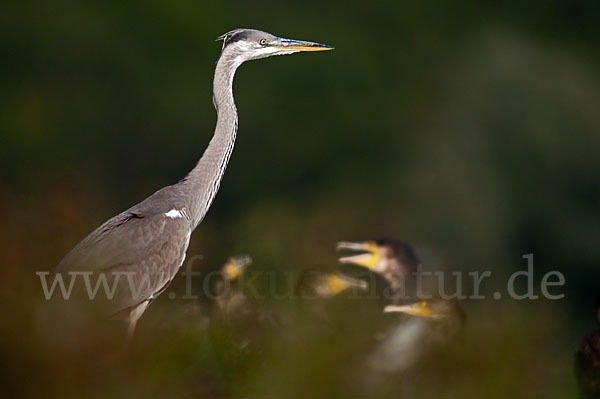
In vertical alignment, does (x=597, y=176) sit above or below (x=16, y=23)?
below

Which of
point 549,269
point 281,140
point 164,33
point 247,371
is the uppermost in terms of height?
point 164,33

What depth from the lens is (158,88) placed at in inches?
282

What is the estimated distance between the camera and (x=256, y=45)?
10.8ft

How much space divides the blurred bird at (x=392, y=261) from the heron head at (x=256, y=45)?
71 cm

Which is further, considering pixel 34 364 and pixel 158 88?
pixel 158 88

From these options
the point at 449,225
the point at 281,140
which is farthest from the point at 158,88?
the point at 449,225

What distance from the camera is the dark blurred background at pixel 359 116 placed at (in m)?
6.07

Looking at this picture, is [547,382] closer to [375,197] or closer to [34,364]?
[34,364]

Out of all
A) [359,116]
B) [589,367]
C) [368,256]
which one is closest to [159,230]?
[368,256]

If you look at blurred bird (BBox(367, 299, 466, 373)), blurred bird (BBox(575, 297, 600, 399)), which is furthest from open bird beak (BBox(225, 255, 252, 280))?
blurred bird (BBox(575, 297, 600, 399))

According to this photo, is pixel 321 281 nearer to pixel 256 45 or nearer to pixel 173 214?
pixel 173 214

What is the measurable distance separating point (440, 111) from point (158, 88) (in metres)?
2.12

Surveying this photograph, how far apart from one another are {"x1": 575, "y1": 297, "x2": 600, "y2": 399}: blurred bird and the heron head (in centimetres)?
130

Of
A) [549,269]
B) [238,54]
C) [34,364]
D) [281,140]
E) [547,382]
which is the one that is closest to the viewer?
[34,364]
